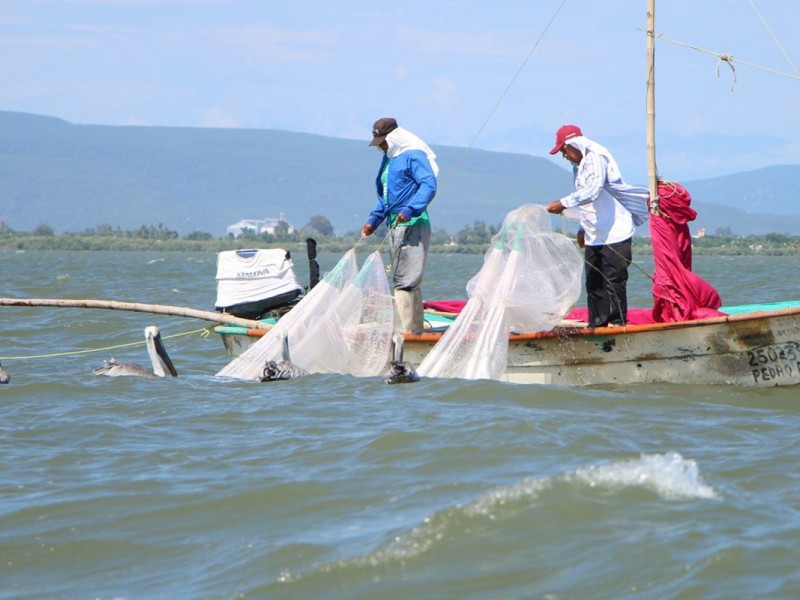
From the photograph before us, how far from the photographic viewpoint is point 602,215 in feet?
32.9

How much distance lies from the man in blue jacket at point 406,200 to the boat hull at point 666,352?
1.44 ft

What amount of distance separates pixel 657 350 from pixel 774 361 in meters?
0.87

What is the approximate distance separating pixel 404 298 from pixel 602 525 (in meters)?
4.90

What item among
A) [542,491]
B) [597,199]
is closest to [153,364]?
[597,199]

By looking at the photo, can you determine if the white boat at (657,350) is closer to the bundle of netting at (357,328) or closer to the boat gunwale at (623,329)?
the boat gunwale at (623,329)

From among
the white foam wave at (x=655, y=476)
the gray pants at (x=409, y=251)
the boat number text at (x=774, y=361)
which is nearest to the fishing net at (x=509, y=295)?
the gray pants at (x=409, y=251)

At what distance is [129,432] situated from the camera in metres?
8.64

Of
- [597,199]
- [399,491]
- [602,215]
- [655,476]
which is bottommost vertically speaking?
[399,491]

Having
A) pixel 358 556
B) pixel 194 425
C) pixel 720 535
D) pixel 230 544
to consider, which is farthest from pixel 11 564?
pixel 720 535

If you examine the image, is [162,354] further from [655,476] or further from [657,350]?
[655,476]

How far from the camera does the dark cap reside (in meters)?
10.5

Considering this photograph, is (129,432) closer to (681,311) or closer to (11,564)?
(11,564)

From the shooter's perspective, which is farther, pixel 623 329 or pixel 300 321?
pixel 300 321

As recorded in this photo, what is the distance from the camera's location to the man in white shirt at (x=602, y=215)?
985 cm
